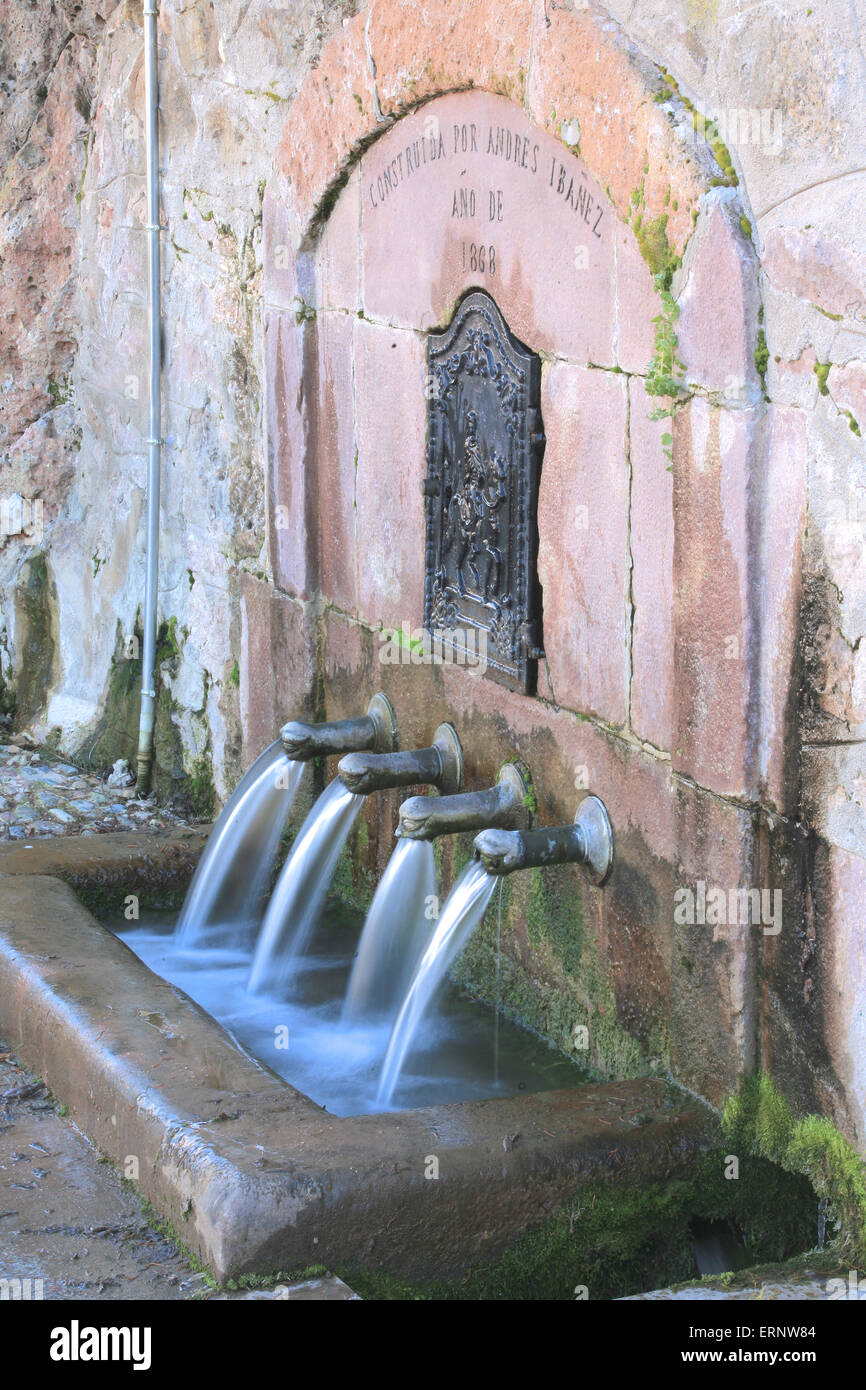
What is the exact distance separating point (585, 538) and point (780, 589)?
792mm

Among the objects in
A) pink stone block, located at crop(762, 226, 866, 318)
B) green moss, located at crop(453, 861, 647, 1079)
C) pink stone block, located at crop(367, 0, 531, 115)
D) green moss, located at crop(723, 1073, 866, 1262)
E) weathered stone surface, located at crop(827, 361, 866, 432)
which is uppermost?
pink stone block, located at crop(367, 0, 531, 115)

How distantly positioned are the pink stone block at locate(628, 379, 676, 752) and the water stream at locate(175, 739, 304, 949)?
1689 mm

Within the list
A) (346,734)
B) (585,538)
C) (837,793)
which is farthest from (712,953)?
(346,734)

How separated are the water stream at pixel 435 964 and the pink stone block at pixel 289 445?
1.59 m

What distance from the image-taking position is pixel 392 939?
4488mm

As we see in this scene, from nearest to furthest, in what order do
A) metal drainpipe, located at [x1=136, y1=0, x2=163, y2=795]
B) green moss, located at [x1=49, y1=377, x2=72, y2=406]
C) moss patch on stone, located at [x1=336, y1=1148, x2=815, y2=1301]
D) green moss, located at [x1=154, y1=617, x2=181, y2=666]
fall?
moss patch on stone, located at [x1=336, y1=1148, x2=815, y2=1301] → metal drainpipe, located at [x1=136, y1=0, x2=163, y2=795] → green moss, located at [x1=154, y1=617, x2=181, y2=666] → green moss, located at [x1=49, y1=377, x2=72, y2=406]

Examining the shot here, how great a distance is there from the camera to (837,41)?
9.97 feet

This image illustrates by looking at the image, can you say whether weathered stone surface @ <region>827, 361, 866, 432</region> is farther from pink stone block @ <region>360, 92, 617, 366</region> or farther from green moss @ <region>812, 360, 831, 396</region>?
pink stone block @ <region>360, 92, 617, 366</region>

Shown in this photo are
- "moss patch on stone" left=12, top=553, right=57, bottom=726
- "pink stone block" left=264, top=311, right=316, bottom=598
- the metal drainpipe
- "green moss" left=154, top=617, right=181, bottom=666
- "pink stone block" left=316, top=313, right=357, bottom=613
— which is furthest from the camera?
"moss patch on stone" left=12, top=553, right=57, bottom=726

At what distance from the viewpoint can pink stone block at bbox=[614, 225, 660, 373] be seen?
3613 mm

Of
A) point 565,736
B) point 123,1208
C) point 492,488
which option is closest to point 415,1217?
point 123,1208

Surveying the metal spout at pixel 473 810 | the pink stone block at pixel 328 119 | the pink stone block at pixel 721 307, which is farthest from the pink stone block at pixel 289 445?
the pink stone block at pixel 721 307

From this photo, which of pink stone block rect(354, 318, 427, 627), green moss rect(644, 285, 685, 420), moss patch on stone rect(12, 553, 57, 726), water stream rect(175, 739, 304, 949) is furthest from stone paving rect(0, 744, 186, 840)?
green moss rect(644, 285, 685, 420)

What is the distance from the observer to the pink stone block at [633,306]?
361 centimetres
